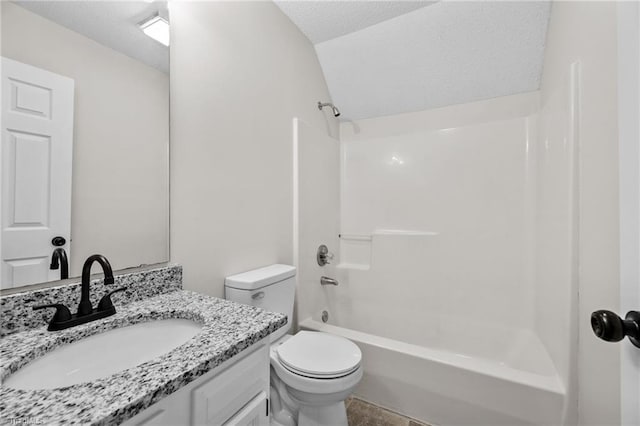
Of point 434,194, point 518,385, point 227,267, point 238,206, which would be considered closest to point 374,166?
point 434,194

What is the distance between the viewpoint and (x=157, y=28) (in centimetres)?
111

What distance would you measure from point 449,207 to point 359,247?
801mm

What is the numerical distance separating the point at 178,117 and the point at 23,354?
3.04ft

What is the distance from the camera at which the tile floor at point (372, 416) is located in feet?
5.04

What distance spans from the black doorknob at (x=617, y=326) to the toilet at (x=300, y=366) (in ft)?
3.03

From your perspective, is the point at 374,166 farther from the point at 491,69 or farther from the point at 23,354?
the point at 23,354

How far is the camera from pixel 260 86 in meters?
1.64

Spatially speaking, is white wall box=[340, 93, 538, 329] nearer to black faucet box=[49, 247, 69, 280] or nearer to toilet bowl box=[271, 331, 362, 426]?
toilet bowl box=[271, 331, 362, 426]

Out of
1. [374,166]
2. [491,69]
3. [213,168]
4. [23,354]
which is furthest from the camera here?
[374,166]

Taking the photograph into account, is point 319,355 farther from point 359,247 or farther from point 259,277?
point 359,247

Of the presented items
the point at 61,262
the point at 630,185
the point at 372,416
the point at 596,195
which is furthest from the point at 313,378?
the point at 596,195

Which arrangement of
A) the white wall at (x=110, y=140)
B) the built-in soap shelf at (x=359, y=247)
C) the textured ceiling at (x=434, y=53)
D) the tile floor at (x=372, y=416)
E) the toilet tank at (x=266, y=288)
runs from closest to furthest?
the white wall at (x=110, y=140) < the toilet tank at (x=266, y=288) < the tile floor at (x=372, y=416) < the textured ceiling at (x=434, y=53) < the built-in soap shelf at (x=359, y=247)

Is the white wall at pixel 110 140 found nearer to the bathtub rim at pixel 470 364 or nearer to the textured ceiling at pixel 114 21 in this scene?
the textured ceiling at pixel 114 21

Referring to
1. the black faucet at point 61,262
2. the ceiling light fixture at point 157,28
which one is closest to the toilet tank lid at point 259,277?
the black faucet at point 61,262
